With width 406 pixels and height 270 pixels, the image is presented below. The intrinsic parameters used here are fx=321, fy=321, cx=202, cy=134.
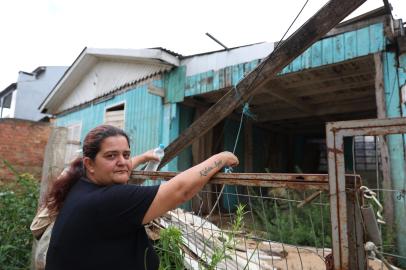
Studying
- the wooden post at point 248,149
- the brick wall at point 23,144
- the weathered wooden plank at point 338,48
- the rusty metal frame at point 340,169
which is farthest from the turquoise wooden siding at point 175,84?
the brick wall at point 23,144

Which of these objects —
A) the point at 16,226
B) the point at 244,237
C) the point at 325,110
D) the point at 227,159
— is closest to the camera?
the point at 227,159

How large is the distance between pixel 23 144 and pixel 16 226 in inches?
333

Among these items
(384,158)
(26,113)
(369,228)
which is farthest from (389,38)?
(26,113)

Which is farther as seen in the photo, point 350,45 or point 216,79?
point 216,79

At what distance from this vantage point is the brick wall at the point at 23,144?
36.5ft

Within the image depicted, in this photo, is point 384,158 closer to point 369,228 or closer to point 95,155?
point 369,228

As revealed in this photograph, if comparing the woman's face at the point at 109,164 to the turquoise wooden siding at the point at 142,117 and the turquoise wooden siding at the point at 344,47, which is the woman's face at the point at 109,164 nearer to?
the turquoise wooden siding at the point at 344,47

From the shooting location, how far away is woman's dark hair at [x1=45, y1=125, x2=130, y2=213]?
5.47 ft

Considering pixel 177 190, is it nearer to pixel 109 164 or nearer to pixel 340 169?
pixel 109 164

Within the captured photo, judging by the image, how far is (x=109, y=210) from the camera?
56.2 inches

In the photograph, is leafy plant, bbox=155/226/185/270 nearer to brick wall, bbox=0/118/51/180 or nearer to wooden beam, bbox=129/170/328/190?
wooden beam, bbox=129/170/328/190

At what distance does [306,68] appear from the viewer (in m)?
5.29

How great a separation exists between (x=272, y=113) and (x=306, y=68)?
3353mm

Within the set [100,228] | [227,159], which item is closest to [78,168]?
[100,228]
